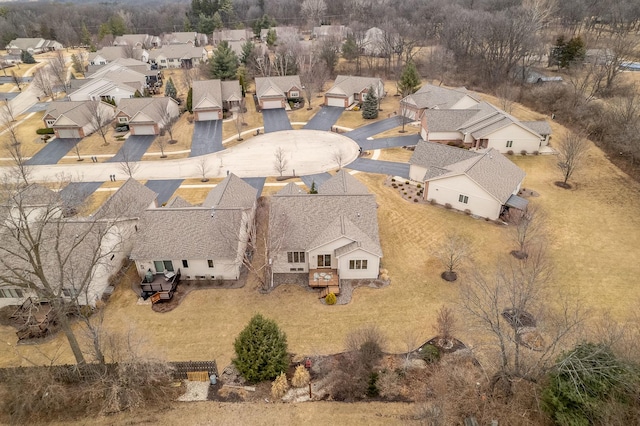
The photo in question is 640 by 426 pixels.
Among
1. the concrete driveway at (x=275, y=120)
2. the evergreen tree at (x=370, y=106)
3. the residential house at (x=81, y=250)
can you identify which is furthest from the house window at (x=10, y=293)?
the evergreen tree at (x=370, y=106)

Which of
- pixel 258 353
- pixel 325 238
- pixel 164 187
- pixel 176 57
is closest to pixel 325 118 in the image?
pixel 164 187

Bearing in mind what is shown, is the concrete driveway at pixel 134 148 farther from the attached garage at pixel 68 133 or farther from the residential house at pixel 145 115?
the attached garage at pixel 68 133

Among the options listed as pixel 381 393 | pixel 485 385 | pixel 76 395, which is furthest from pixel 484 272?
pixel 76 395

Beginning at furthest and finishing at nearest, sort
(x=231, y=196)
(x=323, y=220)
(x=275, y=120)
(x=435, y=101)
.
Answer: (x=275, y=120)
(x=435, y=101)
(x=231, y=196)
(x=323, y=220)

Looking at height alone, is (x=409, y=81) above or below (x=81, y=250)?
above

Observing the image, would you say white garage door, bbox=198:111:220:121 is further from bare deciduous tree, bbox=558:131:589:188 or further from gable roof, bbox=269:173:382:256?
bare deciduous tree, bbox=558:131:589:188

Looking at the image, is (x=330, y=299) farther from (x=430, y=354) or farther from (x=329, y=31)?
(x=329, y=31)
